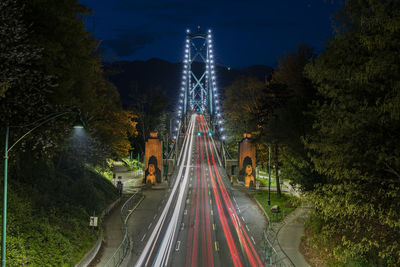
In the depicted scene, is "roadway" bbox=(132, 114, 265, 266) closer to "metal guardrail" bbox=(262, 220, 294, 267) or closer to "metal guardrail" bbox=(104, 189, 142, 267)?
"metal guardrail" bbox=(262, 220, 294, 267)

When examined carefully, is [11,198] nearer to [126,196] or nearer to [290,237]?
[290,237]

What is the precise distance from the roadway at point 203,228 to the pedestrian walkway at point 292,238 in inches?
69.6

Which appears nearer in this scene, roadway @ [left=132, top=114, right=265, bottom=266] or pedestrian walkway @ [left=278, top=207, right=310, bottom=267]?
pedestrian walkway @ [left=278, top=207, right=310, bottom=267]

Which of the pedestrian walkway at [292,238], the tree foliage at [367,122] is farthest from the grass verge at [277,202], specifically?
the tree foliage at [367,122]

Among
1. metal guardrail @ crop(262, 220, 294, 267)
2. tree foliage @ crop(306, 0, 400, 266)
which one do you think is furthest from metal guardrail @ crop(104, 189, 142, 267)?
tree foliage @ crop(306, 0, 400, 266)

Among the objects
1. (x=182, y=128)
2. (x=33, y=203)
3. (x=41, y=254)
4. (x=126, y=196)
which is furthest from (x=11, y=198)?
(x=182, y=128)

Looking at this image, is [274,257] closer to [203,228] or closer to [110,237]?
[203,228]

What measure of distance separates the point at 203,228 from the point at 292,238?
7.02m

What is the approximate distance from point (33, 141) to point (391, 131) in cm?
1709

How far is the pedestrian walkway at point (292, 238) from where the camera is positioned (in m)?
21.1

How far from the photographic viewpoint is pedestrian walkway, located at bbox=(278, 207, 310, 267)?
2108 cm

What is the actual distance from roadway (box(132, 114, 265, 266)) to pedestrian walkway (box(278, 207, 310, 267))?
177 cm

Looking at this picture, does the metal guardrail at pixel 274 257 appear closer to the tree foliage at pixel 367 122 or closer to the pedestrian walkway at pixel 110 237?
the tree foliage at pixel 367 122

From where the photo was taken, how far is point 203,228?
28812mm
